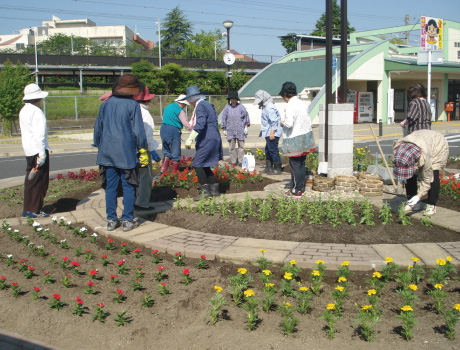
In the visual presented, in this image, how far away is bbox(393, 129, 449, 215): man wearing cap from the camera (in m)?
5.78

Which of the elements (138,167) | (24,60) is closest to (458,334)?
(138,167)

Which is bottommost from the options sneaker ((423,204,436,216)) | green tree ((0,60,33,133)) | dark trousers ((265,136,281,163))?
sneaker ((423,204,436,216))

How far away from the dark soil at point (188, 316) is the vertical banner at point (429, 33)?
18911 mm

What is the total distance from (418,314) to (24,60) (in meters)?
46.7

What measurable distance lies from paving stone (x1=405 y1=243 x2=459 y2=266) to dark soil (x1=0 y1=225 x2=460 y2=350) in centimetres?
29

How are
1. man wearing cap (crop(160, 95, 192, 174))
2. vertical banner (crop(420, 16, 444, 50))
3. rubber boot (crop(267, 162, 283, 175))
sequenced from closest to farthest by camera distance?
1. man wearing cap (crop(160, 95, 192, 174))
2. rubber boot (crop(267, 162, 283, 175))
3. vertical banner (crop(420, 16, 444, 50))

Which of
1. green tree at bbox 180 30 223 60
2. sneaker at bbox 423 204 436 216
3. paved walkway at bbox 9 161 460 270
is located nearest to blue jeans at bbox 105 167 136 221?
paved walkway at bbox 9 161 460 270

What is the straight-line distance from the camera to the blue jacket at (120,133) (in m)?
5.72

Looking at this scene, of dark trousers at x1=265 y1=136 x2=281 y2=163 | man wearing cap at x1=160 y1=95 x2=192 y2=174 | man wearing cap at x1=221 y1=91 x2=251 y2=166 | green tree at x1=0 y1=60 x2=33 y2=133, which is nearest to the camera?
man wearing cap at x1=160 y1=95 x2=192 y2=174

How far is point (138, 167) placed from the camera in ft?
19.7

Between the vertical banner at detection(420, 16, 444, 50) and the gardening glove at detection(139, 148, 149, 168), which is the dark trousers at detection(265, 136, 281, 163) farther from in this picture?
the vertical banner at detection(420, 16, 444, 50)

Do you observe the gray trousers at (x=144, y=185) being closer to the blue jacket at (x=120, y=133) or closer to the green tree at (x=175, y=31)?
the blue jacket at (x=120, y=133)

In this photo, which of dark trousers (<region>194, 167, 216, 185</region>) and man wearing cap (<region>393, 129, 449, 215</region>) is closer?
man wearing cap (<region>393, 129, 449, 215</region>)

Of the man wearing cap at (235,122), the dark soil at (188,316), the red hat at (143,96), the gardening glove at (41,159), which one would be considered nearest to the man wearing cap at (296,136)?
the red hat at (143,96)
